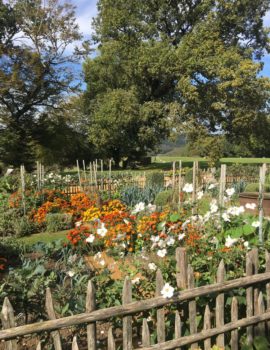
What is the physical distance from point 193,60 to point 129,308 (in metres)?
22.4

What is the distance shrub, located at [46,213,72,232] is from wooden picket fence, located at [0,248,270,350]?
6183 mm

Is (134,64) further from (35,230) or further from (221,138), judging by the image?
(35,230)

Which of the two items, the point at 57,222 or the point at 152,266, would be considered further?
the point at 57,222

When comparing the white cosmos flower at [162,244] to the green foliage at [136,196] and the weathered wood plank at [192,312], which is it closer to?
the weathered wood plank at [192,312]

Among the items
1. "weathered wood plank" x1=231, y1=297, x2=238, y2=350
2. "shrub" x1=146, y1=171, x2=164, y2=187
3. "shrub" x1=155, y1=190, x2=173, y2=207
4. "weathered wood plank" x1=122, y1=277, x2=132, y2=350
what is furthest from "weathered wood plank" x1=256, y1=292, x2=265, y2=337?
"shrub" x1=146, y1=171, x2=164, y2=187

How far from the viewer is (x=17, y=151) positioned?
79.3ft

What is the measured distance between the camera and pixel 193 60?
75.5ft

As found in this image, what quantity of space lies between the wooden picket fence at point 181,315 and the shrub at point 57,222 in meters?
6.18

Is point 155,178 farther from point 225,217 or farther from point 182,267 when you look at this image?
point 182,267

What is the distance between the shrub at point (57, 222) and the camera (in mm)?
8594

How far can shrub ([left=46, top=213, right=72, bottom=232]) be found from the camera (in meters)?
8.59

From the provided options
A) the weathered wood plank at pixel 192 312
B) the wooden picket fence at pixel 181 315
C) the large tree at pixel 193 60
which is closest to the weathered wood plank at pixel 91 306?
the wooden picket fence at pixel 181 315

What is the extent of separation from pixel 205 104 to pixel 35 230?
58.3 ft

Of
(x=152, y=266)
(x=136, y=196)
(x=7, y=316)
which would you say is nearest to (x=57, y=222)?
(x=136, y=196)
